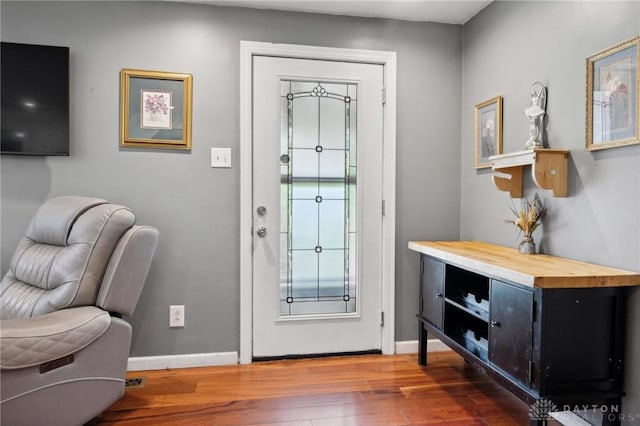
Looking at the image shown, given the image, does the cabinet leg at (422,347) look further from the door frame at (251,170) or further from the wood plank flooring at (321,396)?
the door frame at (251,170)

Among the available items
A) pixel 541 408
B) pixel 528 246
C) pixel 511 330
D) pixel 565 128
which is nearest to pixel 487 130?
pixel 565 128

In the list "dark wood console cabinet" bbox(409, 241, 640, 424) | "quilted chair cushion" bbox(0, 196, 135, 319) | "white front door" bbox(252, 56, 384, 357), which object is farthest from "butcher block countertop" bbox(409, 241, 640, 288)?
"quilted chair cushion" bbox(0, 196, 135, 319)

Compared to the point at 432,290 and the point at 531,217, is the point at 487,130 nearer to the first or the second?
the point at 531,217

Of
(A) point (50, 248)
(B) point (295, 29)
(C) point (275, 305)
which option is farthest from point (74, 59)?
(C) point (275, 305)

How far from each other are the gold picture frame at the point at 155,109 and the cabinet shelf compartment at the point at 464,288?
1.76 meters

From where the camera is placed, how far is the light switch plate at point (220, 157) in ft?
7.91

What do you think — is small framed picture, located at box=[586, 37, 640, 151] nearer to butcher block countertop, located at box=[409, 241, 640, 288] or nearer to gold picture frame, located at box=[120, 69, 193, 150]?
butcher block countertop, located at box=[409, 241, 640, 288]

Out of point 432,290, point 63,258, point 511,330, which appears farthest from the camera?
point 432,290

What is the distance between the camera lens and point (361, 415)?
6.10 feet

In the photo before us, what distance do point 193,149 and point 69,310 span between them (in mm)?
1136

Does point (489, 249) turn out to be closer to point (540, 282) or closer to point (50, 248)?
point (540, 282)

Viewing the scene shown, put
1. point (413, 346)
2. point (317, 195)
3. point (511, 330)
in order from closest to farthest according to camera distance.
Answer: point (511, 330)
point (317, 195)
point (413, 346)

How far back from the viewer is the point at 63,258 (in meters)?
1.79

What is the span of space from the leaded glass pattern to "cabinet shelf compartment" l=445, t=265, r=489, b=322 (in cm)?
69
